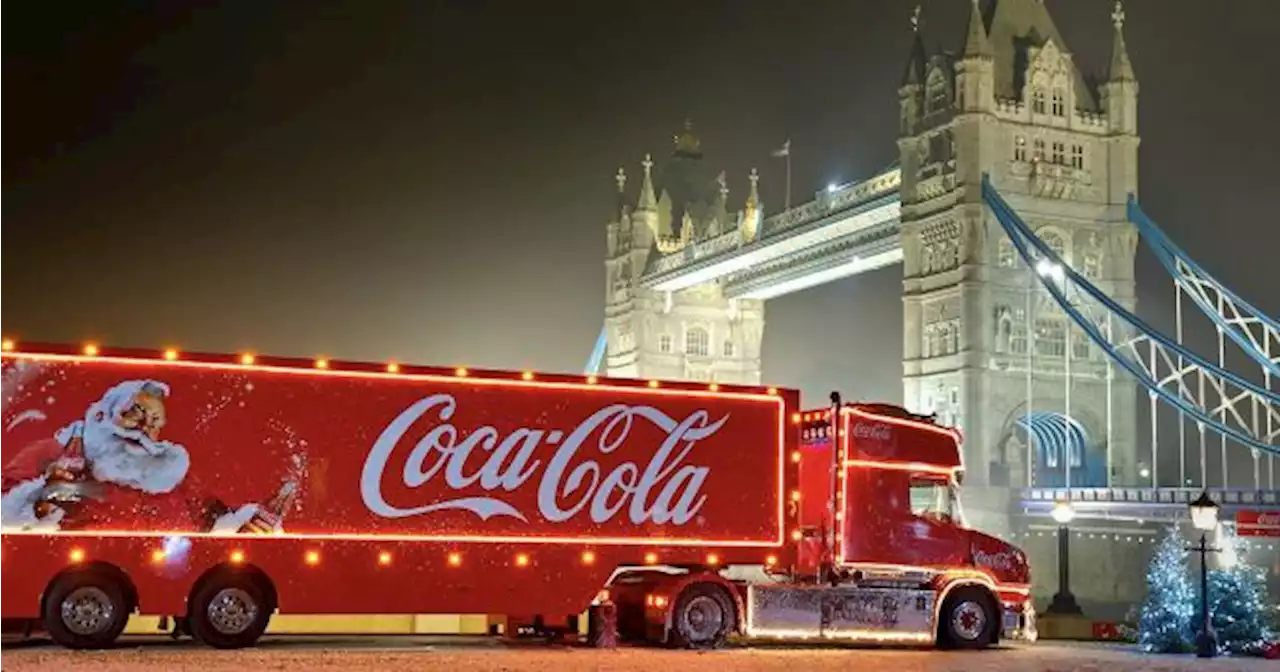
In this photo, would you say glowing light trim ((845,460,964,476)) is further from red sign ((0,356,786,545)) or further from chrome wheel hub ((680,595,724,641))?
chrome wheel hub ((680,595,724,641))

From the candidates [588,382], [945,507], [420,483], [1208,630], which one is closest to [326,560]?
[420,483]

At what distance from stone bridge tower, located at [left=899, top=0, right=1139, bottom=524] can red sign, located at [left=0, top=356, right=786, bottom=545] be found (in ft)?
155

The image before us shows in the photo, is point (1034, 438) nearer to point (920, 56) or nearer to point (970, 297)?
point (970, 297)

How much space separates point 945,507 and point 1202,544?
11.5 ft

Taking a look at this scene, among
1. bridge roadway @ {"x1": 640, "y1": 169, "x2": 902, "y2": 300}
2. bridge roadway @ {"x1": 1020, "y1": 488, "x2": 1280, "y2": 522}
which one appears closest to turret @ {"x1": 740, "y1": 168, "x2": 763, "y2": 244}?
bridge roadway @ {"x1": 640, "y1": 169, "x2": 902, "y2": 300}

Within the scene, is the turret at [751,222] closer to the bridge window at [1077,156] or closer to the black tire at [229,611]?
the bridge window at [1077,156]

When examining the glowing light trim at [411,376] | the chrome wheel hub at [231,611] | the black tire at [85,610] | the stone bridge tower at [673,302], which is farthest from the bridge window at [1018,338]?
the black tire at [85,610]

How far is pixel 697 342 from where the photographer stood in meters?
106

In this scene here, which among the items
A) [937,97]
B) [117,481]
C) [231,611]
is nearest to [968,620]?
[231,611]

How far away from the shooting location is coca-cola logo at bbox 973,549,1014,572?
22.4 m

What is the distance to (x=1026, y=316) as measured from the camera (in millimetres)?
70188

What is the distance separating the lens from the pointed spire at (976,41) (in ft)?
234

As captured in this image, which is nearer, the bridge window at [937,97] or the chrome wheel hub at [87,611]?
the chrome wheel hub at [87,611]

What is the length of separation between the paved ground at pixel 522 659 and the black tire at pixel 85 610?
9.4 inches
